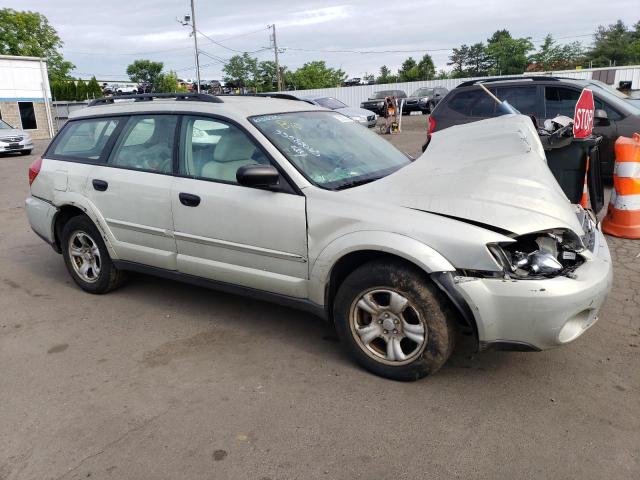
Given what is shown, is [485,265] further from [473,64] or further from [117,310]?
[473,64]

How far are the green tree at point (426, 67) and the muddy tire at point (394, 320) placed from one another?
82912 mm

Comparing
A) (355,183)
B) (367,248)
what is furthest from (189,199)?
(367,248)

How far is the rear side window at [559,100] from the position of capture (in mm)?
8359

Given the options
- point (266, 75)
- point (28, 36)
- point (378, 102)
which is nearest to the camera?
point (378, 102)

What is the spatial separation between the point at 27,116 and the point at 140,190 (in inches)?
1293

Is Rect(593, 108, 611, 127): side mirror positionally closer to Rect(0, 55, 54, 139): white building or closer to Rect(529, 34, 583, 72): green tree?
Rect(0, 55, 54, 139): white building

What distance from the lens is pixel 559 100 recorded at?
8453mm

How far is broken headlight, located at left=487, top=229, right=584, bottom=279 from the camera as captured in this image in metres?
2.93

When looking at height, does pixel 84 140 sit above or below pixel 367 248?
above

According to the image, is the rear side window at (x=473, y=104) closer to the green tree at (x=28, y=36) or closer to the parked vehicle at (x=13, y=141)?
the parked vehicle at (x=13, y=141)

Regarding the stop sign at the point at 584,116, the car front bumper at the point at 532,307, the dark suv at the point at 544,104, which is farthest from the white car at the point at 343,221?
the dark suv at the point at 544,104

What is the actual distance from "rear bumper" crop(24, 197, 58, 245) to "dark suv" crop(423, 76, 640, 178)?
5.55 metres

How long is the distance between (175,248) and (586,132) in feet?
13.2

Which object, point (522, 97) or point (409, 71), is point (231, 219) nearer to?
point (522, 97)
